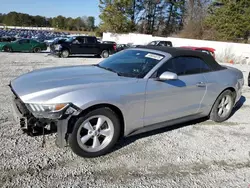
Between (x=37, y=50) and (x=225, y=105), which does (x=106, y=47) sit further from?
(x=225, y=105)

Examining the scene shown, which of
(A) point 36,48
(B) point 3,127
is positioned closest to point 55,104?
(B) point 3,127

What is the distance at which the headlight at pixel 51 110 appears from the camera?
109 inches

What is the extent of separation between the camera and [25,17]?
111m

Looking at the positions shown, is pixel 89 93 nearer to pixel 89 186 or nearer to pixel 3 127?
pixel 89 186

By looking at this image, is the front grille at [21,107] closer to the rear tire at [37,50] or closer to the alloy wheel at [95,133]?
the alloy wheel at [95,133]

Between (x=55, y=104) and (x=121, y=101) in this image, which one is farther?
(x=121, y=101)

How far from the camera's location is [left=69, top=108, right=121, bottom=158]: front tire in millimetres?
2973

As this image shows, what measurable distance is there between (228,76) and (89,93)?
3.11 meters

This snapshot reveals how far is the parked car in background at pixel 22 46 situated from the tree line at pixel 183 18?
877 inches

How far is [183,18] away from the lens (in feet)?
148

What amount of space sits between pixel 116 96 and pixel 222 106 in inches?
108

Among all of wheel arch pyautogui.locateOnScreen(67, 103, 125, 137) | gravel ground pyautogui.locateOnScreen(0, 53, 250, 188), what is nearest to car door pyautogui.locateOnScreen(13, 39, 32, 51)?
gravel ground pyautogui.locateOnScreen(0, 53, 250, 188)

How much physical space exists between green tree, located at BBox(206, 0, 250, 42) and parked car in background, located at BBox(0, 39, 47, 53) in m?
22.2

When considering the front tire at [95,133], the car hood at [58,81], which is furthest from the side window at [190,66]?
the front tire at [95,133]
